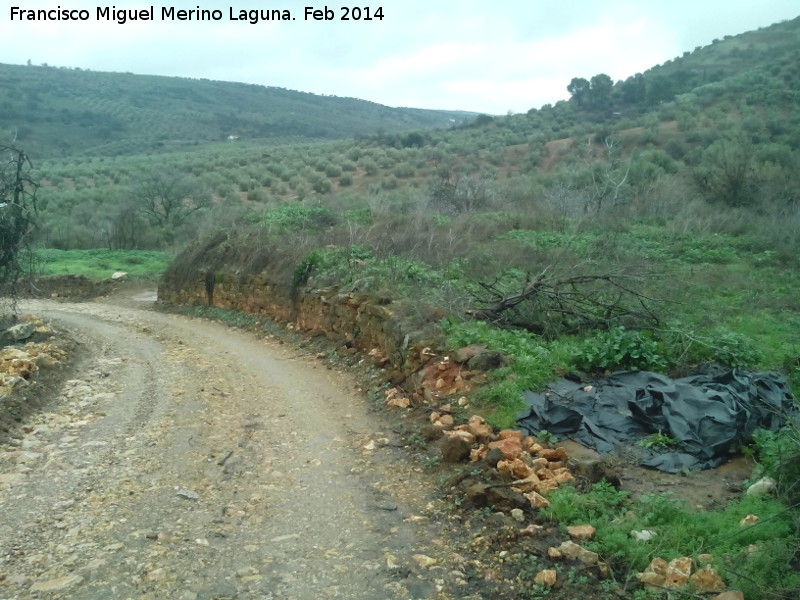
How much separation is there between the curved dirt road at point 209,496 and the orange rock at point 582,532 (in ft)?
3.26

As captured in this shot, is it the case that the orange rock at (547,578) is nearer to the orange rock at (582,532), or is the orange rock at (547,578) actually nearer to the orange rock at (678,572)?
the orange rock at (582,532)

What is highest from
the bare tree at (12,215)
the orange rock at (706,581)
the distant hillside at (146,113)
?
the distant hillside at (146,113)

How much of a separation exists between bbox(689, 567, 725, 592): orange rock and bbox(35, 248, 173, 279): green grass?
23.9m

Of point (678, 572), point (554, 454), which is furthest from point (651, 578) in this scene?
point (554, 454)

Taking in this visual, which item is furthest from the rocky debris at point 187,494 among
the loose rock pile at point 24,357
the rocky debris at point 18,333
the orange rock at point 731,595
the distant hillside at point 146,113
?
the distant hillside at point 146,113

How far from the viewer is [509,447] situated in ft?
19.4

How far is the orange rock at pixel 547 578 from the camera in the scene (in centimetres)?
427

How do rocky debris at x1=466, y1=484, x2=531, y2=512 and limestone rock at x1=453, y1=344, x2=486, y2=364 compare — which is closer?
rocky debris at x1=466, y1=484, x2=531, y2=512

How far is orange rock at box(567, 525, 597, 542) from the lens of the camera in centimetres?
466

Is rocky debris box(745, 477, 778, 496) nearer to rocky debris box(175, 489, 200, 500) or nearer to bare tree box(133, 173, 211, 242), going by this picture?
rocky debris box(175, 489, 200, 500)

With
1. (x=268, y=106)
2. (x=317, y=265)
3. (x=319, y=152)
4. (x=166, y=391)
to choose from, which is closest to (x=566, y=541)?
(x=166, y=391)

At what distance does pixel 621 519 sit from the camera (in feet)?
15.6

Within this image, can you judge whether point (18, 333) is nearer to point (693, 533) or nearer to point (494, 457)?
point (494, 457)

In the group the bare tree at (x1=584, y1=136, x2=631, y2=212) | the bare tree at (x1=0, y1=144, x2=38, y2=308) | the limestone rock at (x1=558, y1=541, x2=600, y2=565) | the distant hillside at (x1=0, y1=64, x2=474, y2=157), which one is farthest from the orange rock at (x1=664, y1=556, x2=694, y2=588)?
the distant hillside at (x1=0, y1=64, x2=474, y2=157)
